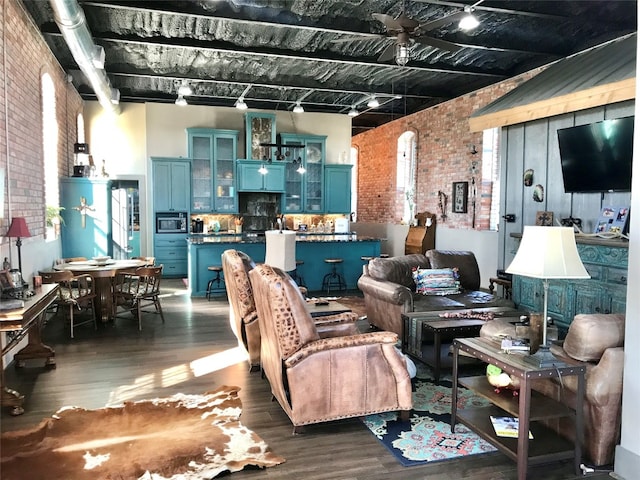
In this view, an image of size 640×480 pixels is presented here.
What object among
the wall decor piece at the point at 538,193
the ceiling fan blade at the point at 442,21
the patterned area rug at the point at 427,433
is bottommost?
the patterned area rug at the point at 427,433

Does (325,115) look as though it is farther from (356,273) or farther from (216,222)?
(356,273)

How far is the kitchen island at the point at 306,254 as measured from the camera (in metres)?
8.70

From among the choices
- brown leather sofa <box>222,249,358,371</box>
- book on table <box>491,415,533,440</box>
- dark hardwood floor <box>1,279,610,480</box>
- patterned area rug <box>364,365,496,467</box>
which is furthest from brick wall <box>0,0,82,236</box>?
book on table <box>491,415,533,440</box>

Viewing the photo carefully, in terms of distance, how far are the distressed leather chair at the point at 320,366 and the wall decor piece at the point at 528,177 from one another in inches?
193

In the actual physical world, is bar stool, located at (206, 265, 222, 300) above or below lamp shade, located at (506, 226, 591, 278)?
below

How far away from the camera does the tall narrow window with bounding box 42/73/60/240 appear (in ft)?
24.5

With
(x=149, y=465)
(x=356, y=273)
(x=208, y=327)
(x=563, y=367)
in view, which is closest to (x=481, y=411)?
(x=563, y=367)

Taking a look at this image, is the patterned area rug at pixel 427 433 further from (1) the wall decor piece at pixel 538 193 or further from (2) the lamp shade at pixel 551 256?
(1) the wall decor piece at pixel 538 193

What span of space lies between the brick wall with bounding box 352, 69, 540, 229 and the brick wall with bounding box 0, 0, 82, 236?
741 centimetres

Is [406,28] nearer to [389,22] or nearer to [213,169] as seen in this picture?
[389,22]

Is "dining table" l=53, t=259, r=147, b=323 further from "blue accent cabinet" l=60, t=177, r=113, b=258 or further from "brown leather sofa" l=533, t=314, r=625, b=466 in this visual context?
"brown leather sofa" l=533, t=314, r=625, b=466

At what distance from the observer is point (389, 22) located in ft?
15.5

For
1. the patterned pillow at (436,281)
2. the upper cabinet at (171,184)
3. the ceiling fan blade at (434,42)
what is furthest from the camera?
the upper cabinet at (171,184)

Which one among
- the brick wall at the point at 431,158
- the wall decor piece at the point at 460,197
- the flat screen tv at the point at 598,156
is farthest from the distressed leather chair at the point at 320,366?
the wall decor piece at the point at 460,197
